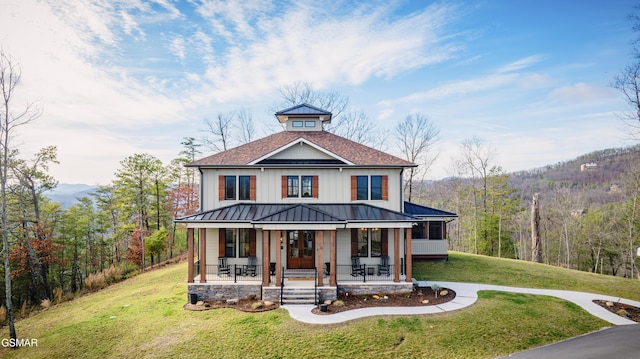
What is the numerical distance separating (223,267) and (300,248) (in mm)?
4051

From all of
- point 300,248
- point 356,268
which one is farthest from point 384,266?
point 300,248

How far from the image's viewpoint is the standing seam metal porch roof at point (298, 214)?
14.0 metres

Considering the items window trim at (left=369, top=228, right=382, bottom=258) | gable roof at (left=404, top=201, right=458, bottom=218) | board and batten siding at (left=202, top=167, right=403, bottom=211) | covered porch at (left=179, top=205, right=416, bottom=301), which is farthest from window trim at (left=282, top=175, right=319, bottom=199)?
gable roof at (left=404, top=201, right=458, bottom=218)

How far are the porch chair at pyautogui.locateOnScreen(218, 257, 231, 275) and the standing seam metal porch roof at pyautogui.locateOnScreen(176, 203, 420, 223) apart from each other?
2.61 meters

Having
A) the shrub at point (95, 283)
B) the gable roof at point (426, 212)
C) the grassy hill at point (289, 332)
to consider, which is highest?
the gable roof at point (426, 212)

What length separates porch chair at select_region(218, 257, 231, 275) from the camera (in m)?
15.4

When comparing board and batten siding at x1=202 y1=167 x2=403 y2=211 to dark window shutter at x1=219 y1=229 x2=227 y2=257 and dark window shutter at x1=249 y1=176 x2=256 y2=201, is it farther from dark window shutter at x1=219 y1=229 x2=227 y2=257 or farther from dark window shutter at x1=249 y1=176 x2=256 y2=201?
dark window shutter at x1=219 y1=229 x2=227 y2=257

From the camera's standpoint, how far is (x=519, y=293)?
44.4ft

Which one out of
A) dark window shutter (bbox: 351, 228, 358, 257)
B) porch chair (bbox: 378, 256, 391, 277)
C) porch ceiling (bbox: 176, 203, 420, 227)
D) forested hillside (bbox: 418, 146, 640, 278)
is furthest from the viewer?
forested hillside (bbox: 418, 146, 640, 278)

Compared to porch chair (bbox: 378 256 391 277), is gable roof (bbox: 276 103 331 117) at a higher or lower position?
higher

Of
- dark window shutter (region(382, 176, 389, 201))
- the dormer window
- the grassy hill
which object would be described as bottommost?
the grassy hill

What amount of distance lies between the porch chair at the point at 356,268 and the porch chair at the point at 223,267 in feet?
20.8

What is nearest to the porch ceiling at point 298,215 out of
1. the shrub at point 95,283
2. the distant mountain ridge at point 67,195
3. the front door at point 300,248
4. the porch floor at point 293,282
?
the front door at point 300,248

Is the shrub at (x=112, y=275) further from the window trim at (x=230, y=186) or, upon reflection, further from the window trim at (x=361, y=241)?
the window trim at (x=361, y=241)
